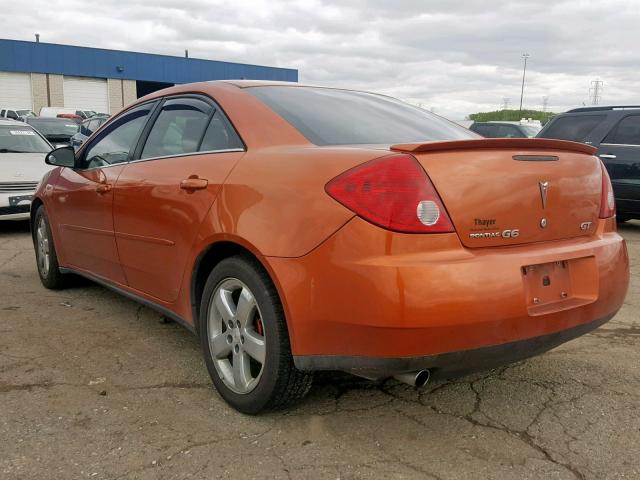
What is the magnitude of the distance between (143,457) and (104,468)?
0.15 metres

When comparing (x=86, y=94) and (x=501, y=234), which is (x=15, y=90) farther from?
(x=501, y=234)

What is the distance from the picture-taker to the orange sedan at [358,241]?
2217 mm

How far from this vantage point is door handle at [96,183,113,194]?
3785 mm

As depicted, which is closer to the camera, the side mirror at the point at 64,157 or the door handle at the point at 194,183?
the door handle at the point at 194,183

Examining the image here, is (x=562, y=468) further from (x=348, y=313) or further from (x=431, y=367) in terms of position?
(x=348, y=313)

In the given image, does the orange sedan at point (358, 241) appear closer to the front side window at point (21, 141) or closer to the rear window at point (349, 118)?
the rear window at point (349, 118)

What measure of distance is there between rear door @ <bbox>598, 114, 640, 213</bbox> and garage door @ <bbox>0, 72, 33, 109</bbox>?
41.4 m

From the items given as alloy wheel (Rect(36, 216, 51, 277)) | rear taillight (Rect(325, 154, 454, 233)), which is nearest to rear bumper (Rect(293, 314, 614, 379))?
rear taillight (Rect(325, 154, 454, 233))

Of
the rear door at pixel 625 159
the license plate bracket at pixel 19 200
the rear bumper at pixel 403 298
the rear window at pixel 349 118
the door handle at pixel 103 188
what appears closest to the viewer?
the rear bumper at pixel 403 298

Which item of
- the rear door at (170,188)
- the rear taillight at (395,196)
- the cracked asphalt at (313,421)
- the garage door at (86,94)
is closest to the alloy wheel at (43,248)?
the cracked asphalt at (313,421)

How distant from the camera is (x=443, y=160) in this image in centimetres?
233

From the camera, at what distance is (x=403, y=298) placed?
2154 mm

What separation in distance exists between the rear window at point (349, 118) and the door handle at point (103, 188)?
1189 mm

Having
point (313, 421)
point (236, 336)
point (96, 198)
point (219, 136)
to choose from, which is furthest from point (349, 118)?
point (96, 198)
